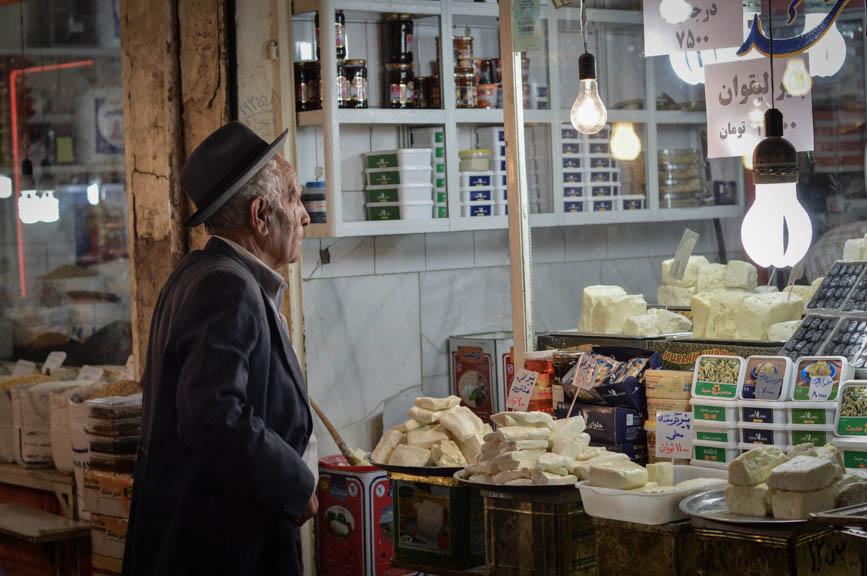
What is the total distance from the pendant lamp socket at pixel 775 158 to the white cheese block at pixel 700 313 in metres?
0.78

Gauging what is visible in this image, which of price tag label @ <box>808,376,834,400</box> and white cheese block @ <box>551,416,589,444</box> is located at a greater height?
price tag label @ <box>808,376,834,400</box>

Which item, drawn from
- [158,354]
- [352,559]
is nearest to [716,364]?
[158,354]

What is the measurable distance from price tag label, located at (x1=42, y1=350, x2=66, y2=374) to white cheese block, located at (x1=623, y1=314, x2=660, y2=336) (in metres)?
4.01

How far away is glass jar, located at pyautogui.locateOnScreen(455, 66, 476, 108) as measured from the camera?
5.82m

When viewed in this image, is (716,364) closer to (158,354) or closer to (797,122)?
(797,122)

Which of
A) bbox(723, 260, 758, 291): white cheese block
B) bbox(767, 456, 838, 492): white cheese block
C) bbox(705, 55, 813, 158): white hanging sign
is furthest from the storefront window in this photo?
bbox(767, 456, 838, 492): white cheese block

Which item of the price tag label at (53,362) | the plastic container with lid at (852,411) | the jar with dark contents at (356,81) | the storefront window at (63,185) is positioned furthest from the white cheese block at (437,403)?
the price tag label at (53,362)

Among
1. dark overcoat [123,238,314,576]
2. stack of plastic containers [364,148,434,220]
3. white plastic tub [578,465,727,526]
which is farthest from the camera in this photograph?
stack of plastic containers [364,148,434,220]

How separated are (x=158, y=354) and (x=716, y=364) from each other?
71.2 inches

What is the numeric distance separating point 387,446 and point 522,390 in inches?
21.2

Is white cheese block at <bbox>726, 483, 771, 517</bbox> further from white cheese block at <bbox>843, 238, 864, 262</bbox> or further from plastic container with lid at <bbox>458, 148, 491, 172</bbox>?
plastic container with lid at <bbox>458, 148, 491, 172</bbox>

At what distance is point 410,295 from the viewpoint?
6141 millimetres

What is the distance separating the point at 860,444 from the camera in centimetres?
312

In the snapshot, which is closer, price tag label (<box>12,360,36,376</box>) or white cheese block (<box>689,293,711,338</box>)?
white cheese block (<box>689,293,711,338</box>)
